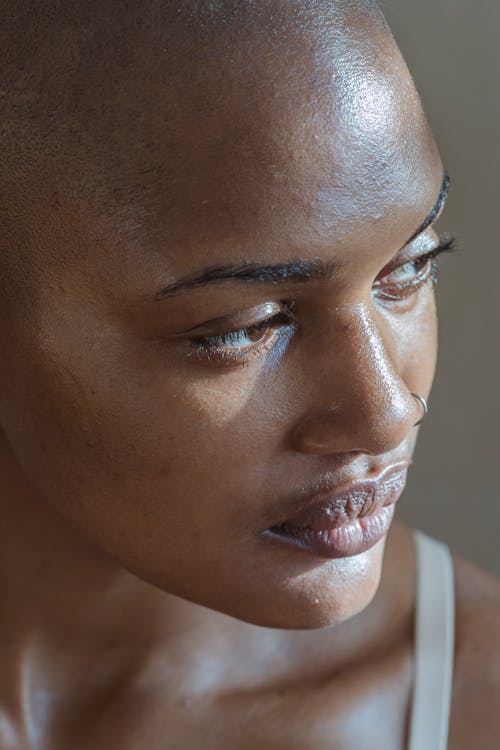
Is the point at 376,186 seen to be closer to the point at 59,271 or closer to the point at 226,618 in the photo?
the point at 59,271

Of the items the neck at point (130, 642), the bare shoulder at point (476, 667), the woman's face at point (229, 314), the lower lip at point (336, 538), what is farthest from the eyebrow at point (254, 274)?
the bare shoulder at point (476, 667)

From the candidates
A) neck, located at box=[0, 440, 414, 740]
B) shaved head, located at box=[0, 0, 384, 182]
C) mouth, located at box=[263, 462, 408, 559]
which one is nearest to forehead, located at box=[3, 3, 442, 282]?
shaved head, located at box=[0, 0, 384, 182]

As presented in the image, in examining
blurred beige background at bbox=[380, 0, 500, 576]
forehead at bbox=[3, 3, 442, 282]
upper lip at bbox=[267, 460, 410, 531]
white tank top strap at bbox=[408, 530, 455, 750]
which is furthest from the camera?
blurred beige background at bbox=[380, 0, 500, 576]

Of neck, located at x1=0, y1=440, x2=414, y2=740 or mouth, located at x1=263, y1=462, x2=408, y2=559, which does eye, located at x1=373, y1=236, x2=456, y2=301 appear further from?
neck, located at x1=0, y1=440, x2=414, y2=740

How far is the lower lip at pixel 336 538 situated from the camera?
0.94m

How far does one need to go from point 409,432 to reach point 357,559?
0.39 feet

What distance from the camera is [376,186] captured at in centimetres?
85

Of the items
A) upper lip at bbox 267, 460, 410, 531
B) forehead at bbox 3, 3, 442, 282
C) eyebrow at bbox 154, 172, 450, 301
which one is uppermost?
forehead at bbox 3, 3, 442, 282

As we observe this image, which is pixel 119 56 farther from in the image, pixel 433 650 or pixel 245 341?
pixel 433 650

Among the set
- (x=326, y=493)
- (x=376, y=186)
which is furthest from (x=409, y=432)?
(x=376, y=186)

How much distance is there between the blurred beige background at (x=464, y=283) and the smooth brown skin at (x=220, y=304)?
1.67ft

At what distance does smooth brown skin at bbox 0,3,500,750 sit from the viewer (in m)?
0.82

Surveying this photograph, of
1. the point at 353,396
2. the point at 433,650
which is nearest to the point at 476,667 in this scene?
the point at 433,650

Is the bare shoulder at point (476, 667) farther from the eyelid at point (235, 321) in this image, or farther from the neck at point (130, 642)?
the eyelid at point (235, 321)
